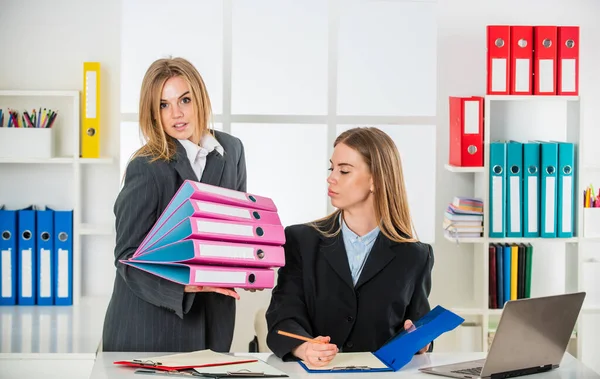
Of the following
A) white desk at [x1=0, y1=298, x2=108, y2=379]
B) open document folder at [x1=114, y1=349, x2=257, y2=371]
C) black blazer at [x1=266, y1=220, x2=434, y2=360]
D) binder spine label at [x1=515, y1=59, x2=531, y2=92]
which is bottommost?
white desk at [x1=0, y1=298, x2=108, y2=379]

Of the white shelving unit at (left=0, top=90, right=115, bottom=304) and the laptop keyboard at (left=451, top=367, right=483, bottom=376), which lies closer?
the laptop keyboard at (left=451, top=367, right=483, bottom=376)

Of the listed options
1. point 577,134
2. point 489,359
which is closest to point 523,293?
point 577,134

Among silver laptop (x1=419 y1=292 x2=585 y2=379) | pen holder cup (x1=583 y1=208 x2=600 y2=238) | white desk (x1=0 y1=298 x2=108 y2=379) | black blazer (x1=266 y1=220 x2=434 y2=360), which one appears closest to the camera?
silver laptop (x1=419 y1=292 x2=585 y2=379)

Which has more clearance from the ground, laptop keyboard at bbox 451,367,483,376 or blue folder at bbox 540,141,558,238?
blue folder at bbox 540,141,558,238

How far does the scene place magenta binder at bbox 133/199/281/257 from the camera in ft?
7.66

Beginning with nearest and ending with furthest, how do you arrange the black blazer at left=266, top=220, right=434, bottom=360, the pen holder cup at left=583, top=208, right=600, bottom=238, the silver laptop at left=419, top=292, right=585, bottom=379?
the silver laptop at left=419, top=292, right=585, bottom=379 → the black blazer at left=266, top=220, right=434, bottom=360 → the pen holder cup at left=583, top=208, right=600, bottom=238

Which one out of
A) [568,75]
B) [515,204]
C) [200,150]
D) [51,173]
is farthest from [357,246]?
[51,173]

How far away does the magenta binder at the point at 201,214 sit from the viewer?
234 centimetres

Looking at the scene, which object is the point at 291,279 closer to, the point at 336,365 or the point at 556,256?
the point at 336,365

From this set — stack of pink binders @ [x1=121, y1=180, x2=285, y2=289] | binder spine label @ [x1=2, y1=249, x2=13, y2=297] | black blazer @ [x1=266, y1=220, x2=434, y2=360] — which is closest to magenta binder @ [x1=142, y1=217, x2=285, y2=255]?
stack of pink binders @ [x1=121, y1=180, x2=285, y2=289]

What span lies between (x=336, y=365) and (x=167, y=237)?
1.88 ft

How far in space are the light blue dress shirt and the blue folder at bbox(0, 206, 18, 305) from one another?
1.99 meters

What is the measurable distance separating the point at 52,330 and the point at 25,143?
906mm

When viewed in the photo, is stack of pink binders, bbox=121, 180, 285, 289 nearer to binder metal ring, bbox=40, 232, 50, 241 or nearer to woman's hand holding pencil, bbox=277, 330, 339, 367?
woman's hand holding pencil, bbox=277, 330, 339, 367
